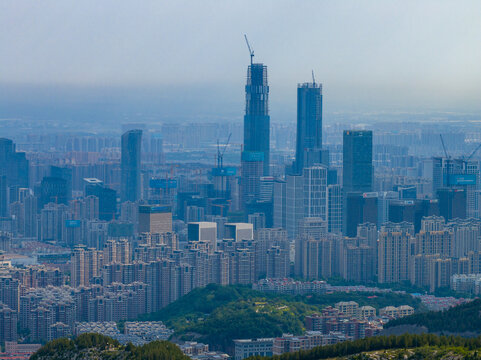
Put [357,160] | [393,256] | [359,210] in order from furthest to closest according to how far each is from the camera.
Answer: [357,160]
[359,210]
[393,256]

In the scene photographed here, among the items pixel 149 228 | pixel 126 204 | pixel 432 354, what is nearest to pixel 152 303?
pixel 149 228

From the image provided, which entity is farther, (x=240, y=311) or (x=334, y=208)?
(x=334, y=208)

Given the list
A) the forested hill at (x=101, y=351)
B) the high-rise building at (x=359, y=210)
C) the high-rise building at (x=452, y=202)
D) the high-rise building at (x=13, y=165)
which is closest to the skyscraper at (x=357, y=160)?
the high-rise building at (x=359, y=210)

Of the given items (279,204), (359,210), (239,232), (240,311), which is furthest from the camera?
(279,204)

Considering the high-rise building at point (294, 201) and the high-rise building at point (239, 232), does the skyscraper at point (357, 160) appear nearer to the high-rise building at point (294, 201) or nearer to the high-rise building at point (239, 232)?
the high-rise building at point (294, 201)

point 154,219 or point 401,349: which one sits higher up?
point 154,219

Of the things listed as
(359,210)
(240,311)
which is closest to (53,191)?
(359,210)

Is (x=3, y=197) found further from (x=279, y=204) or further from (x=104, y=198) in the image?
(x=279, y=204)

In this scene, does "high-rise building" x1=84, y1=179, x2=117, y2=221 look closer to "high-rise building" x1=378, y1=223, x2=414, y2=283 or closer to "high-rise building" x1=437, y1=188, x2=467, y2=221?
"high-rise building" x1=437, y1=188, x2=467, y2=221
